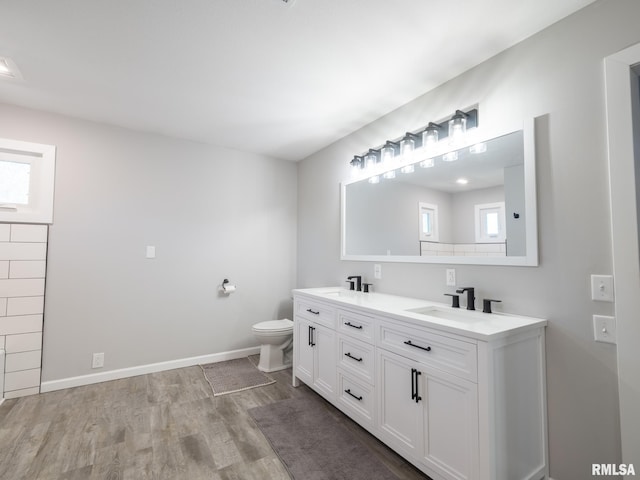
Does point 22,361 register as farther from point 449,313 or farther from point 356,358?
point 449,313

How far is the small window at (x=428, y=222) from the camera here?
223 cm

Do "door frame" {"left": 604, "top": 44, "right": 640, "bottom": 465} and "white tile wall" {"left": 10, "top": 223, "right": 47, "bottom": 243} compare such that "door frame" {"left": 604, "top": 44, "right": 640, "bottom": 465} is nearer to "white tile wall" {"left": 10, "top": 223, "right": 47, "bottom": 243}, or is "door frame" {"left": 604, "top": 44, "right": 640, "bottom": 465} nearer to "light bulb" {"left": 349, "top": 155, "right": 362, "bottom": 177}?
"light bulb" {"left": 349, "top": 155, "right": 362, "bottom": 177}

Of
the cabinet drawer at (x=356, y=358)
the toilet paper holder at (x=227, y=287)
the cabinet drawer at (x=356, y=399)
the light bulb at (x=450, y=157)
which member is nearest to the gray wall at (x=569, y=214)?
the light bulb at (x=450, y=157)

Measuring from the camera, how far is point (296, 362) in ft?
8.85

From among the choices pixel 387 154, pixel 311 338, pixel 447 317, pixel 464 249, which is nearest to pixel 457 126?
pixel 387 154

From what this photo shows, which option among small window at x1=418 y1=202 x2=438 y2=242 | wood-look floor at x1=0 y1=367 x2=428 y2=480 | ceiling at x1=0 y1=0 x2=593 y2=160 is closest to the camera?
ceiling at x1=0 y1=0 x2=593 y2=160

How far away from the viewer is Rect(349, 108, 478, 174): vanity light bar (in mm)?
1959

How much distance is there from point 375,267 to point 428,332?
1174 millimetres

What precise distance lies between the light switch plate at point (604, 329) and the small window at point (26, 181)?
12.6ft

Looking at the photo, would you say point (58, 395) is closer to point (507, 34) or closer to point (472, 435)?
point (472, 435)

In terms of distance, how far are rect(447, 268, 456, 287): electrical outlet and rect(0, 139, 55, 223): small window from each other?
10.7 ft

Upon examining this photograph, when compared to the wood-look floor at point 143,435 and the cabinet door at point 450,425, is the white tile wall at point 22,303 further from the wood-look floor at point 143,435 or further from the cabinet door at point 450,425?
the cabinet door at point 450,425

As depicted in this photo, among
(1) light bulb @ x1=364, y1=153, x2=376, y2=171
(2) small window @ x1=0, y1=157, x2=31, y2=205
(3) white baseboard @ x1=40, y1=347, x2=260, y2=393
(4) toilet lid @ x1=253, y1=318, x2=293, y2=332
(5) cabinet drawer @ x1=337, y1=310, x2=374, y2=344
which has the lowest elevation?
(3) white baseboard @ x1=40, y1=347, x2=260, y2=393

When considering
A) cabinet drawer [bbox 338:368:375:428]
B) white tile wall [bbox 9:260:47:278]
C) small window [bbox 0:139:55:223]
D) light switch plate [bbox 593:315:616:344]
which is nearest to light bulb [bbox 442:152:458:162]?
light switch plate [bbox 593:315:616:344]
